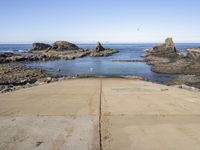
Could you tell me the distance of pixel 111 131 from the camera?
27.2 feet

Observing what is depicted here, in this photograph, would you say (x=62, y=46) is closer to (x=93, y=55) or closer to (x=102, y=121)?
(x=93, y=55)

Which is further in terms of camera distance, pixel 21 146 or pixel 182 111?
pixel 182 111

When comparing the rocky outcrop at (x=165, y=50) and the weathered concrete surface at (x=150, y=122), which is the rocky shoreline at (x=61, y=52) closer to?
the rocky outcrop at (x=165, y=50)

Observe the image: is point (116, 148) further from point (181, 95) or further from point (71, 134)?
point (181, 95)

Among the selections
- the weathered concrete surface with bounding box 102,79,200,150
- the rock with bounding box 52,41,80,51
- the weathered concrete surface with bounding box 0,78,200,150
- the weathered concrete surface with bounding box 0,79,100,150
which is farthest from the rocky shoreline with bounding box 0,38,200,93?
the weathered concrete surface with bounding box 102,79,200,150

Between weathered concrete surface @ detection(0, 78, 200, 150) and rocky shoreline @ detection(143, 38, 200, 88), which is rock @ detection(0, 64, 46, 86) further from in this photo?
rocky shoreline @ detection(143, 38, 200, 88)

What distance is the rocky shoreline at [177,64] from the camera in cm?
2829

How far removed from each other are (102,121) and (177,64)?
3502 centimetres

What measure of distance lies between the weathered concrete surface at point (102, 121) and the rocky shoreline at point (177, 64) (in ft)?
44.1

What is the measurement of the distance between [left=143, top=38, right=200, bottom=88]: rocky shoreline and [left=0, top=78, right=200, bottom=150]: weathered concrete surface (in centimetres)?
1345

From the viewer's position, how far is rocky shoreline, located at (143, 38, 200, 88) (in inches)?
1114

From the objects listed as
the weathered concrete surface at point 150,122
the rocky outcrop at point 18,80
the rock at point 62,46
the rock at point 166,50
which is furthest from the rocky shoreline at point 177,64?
the rock at point 62,46

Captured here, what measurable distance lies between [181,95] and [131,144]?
296 inches

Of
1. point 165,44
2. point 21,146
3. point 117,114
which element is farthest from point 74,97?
point 165,44
